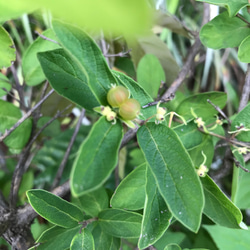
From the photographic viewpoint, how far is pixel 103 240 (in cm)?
50

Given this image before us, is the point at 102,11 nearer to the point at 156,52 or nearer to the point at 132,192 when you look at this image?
the point at 132,192

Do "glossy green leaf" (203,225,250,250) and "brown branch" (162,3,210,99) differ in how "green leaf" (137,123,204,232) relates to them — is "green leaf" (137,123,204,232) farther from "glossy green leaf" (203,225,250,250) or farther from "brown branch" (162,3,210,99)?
"brown branch" (162,3,210,99)

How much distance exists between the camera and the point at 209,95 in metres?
0.58

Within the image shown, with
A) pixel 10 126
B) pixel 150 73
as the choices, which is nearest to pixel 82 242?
pixel 10 126

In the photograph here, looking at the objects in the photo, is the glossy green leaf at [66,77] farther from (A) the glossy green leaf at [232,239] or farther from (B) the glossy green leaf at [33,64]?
(A) the glossy green leaf at [232,239]

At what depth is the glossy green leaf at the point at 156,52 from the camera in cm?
82

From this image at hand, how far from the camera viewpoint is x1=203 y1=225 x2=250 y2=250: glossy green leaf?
50 cm

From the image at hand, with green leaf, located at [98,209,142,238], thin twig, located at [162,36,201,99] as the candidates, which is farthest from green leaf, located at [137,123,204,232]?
thin twig, located at [162,36,201,99]

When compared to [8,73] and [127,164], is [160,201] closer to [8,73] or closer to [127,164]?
[127,164]

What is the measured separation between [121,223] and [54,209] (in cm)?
12

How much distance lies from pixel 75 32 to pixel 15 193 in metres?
0.43

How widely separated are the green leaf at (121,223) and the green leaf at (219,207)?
12cm

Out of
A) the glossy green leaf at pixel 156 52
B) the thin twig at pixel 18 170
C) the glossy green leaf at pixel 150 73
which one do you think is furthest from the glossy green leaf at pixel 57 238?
the glossy green leaf at pixel 156 52

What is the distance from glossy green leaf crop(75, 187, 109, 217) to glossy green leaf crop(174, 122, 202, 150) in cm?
20
